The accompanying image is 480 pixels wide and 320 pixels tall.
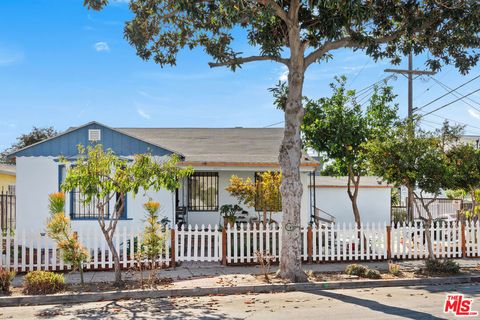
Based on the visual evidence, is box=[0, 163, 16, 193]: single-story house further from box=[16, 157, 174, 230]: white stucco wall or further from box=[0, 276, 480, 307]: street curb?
box=[0, 276, 480, 307]: street curb

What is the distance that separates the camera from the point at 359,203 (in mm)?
25078

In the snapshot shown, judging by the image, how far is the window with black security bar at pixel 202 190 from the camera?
1795 centimetres

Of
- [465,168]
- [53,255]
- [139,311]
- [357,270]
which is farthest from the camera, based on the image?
[465,168]

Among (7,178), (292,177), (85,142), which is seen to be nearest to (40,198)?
(85,142)

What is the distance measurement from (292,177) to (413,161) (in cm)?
315

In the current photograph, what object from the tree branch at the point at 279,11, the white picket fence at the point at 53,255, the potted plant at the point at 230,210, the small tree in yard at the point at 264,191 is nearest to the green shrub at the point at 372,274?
the small tree in yard at the point at 264,191

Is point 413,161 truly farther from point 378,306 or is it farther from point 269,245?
point 378,306

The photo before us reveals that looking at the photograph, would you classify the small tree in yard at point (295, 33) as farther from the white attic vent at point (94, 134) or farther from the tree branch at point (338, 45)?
the white attic vent at point (94, 134)

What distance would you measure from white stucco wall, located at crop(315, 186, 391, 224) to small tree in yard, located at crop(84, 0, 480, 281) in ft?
41.7

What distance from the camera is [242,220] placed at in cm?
1717

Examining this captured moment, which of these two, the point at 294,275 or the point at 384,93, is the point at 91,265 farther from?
the point at 384,93

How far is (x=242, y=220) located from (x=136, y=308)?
8.98 metres

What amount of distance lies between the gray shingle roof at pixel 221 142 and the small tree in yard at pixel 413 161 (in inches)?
142

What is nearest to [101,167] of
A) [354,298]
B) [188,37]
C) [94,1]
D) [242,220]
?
[94,1]
